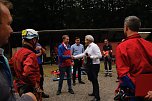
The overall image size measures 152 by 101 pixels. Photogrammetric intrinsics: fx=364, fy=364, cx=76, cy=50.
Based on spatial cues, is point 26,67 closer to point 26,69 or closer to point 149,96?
point 26,69

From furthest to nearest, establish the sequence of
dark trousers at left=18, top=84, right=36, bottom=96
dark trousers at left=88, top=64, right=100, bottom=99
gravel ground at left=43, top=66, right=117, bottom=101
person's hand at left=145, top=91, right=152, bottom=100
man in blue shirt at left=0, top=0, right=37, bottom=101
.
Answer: gravel ground at left=43, top=66, right=117, bottom=101
dark trousers at left=88, top=64, right=100, bottom=99
dark trousers at left=18, top=84, right=36, bottom=96
person's hand at left=145, top=91, right=152, bottom=100
man in blue shirt at left=0, top=0, right=37, bottom=101

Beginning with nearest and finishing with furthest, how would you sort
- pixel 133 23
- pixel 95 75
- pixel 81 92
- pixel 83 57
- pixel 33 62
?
pixel 133 23, pixel 33 62, pixel 95 75, pixel 83 57, pixel 81 92

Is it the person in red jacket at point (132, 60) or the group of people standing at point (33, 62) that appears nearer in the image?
the group of people standing at point (33, 62)

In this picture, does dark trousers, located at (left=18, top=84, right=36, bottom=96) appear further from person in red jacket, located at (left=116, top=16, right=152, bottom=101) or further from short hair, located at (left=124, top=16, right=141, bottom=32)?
short hair, located at (left=124, top=16, right=141, bottom=32)

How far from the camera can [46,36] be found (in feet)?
105

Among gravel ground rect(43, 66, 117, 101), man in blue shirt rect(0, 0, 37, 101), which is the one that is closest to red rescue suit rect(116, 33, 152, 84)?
man in blue shirt rect(0, 0, 37, 101)

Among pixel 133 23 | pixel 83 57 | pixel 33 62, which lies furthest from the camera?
pixel 83 57

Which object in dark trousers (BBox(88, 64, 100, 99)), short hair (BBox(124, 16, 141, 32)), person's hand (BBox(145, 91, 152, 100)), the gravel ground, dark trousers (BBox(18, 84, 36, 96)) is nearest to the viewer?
person's hand (BBox(145, 91, 152, 100))

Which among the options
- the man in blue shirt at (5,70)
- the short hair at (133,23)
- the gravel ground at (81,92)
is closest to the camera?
the man in blue shirt at (5,70)

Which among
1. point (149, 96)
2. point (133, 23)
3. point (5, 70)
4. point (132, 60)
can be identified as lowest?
point (149, 96)

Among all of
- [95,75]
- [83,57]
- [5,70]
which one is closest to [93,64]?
[95,75]

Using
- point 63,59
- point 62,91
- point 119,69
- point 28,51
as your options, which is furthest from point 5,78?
point 62,91

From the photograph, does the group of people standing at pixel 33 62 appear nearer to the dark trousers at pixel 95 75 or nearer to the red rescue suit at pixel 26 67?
the red rescue suit at pixel 26 67

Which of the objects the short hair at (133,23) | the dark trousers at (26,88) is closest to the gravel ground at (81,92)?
the dark trousers at (26,88)
